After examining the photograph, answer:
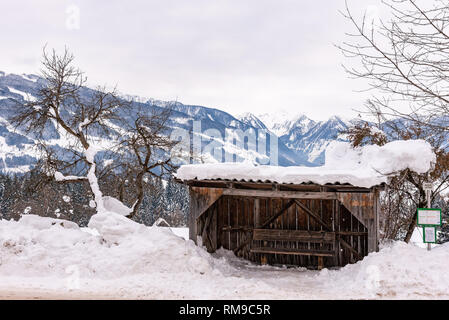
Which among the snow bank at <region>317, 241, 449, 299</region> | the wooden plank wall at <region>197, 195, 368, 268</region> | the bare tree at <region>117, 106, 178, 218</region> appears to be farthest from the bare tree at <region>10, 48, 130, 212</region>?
→ the snow bank at <region>317, 241, 449, 299</region>

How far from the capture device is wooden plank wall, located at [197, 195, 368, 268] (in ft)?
Answer: 37.3

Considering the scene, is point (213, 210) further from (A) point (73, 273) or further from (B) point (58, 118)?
(B) point (58, 118)

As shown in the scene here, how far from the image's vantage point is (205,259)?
379 inches

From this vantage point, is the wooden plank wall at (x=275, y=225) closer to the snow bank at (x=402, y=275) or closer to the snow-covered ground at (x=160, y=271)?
the snow-covered ground at (x=160, y=271)

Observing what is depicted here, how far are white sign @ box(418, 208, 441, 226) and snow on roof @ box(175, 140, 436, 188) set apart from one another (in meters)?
1.17

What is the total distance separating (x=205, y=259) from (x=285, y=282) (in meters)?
2.04

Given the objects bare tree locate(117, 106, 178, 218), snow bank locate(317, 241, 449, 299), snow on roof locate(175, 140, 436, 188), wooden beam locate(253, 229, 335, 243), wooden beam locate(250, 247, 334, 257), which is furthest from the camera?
bare tree locate(117, 106, 178, 218)

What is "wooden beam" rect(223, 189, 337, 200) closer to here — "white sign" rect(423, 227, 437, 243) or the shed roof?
the shed roof

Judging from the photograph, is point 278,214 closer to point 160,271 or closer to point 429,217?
point 429,217

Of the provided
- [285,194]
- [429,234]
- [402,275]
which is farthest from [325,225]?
[402,275]

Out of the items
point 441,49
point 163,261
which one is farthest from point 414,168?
point 163,261

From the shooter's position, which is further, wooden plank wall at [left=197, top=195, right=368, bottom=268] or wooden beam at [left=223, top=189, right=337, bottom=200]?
wooden plank wall at [left=197, top=195, right=368, bottom=268]

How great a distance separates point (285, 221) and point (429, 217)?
4.11m
